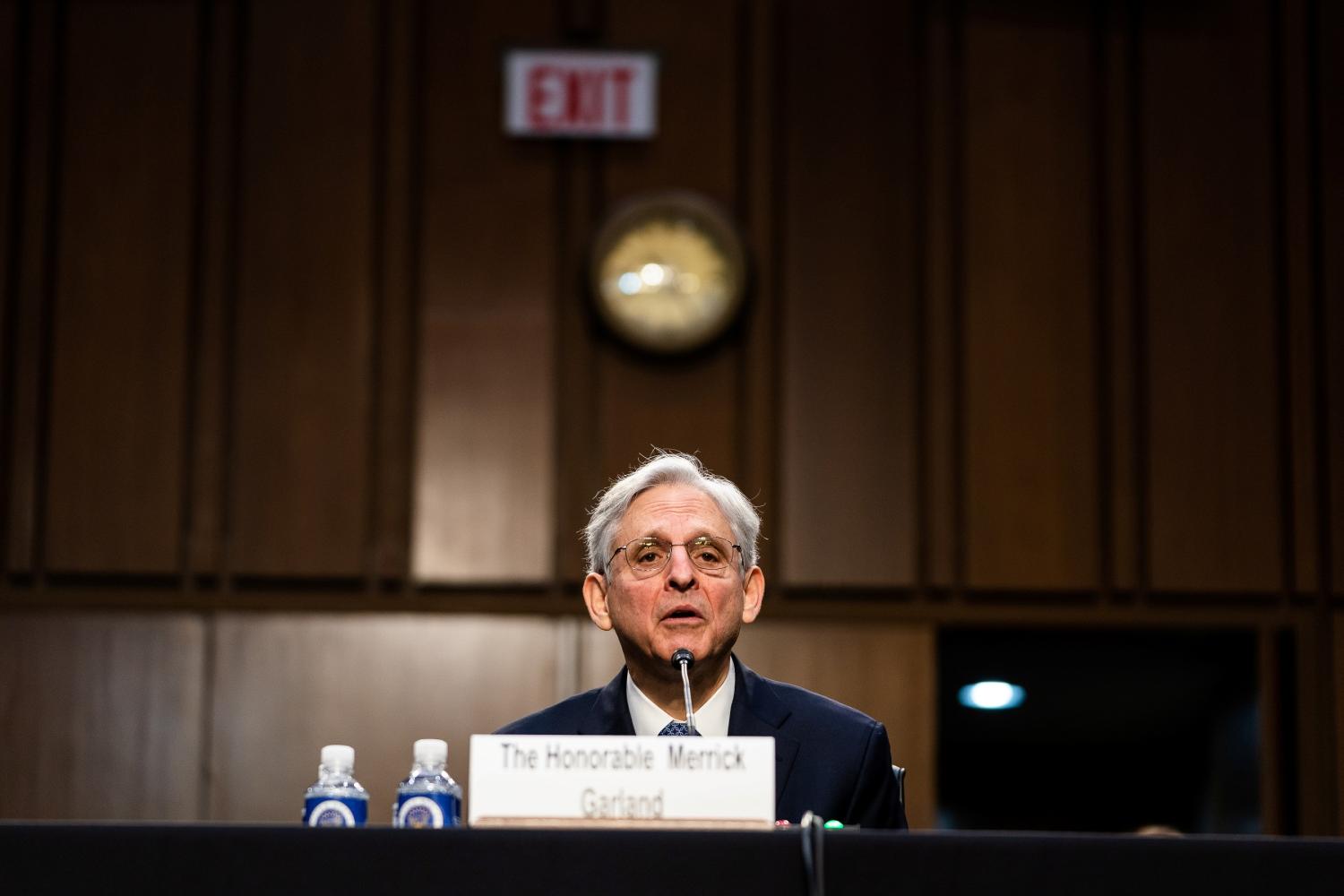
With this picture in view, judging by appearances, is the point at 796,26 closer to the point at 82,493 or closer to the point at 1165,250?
the point at 1165,250

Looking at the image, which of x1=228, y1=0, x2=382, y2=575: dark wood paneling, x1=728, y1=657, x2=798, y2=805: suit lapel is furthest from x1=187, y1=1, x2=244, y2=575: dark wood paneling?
x1=728, y1=657, x2=798, y2=805: suit lapel

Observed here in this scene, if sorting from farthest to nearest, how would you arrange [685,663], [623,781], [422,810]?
1. [685,663]
2. [422,810]
3. [623,781]

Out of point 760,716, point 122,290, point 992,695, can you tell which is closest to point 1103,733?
point 992,695

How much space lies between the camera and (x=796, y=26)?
513 centimetres

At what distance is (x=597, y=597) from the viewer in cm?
289

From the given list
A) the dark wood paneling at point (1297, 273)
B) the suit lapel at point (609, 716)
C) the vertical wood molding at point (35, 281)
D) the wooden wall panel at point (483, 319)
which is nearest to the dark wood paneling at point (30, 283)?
the vertical wood molding at point (35, 281)

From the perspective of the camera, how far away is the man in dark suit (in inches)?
104

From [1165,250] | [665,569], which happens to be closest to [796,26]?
[1165,250]

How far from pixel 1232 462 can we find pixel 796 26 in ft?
5.79

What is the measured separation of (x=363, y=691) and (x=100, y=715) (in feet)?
2.29

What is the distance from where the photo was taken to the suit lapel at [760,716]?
261 centimetres

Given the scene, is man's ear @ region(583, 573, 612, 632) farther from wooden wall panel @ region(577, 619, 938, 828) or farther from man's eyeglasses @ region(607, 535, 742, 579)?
wooden wall panel @ region(577, 619, 938, 828)

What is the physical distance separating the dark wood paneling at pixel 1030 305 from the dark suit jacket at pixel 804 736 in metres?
2.27

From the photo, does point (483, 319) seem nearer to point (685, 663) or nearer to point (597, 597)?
point (597, 597)
